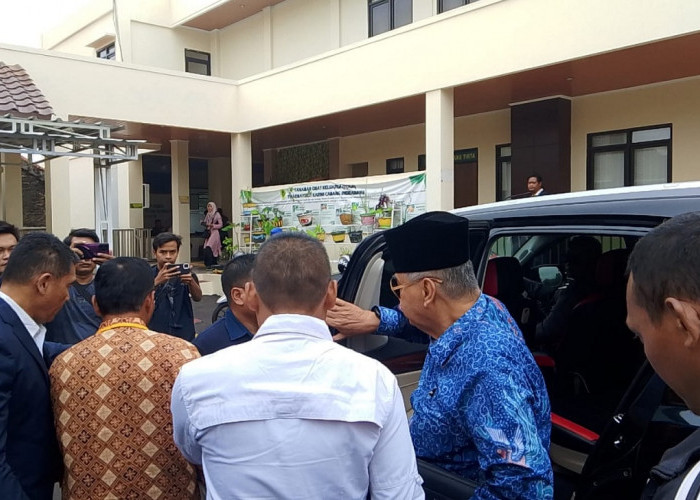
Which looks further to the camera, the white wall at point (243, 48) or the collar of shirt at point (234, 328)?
the white wall at point (243, 48)

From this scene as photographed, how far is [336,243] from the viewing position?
12.2 meters

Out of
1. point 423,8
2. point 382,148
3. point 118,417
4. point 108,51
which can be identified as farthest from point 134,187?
point 118,417

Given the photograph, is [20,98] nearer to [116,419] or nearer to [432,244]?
[116,419]

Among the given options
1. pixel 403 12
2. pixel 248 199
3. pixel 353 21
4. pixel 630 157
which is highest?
pixel 353 21

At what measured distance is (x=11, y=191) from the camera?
507 inches

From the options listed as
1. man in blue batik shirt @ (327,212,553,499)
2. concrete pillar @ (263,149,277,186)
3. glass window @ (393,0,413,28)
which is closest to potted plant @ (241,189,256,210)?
concrete pillar @ (263,149,277,186)

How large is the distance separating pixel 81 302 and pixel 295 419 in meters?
3.10

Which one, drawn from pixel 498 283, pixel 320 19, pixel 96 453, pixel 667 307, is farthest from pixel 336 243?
pixel 667 307

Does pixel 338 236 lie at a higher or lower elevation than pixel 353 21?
lower

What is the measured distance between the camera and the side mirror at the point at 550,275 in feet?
13.7

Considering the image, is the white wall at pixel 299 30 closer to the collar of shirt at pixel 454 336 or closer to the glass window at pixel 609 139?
the glass window at pixel 609 139

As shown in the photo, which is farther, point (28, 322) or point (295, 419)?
point (28, 322)

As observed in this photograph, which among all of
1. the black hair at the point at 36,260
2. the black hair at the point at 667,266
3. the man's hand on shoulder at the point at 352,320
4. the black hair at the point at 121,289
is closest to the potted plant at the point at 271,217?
the man's hand on shoulder at the point at 352,320

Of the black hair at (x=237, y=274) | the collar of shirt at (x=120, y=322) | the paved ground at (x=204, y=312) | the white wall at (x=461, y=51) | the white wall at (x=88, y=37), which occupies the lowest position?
the paved ground at (x=204, y=312)
